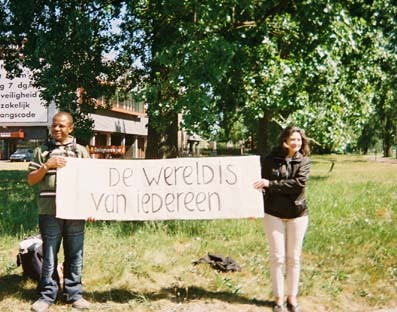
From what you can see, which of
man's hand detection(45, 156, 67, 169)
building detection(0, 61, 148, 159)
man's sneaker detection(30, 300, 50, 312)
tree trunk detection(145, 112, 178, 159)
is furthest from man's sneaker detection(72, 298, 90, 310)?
building detection(0, 61, 148, 159)

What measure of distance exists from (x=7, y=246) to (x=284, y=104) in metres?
5.54

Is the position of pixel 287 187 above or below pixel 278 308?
above

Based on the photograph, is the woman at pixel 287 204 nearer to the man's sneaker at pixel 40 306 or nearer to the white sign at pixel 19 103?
the man's sneaker at pixel 40 306

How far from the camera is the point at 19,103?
205 feet

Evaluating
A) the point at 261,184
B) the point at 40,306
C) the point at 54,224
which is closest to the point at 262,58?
the point at 261,184

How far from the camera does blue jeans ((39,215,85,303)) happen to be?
5.07m

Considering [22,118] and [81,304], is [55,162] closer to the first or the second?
[81,304]

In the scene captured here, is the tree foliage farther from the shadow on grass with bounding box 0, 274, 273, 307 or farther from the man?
the man

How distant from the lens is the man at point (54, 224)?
4.98 metres

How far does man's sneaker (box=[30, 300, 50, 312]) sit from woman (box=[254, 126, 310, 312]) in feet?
8.05

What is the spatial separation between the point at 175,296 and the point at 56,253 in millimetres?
1516

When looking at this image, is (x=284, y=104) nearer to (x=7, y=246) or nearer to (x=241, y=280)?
(x=241, y=280)

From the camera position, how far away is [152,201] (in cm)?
543

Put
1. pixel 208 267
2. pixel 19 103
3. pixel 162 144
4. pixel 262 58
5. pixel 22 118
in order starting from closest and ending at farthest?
pixel 208 267 < pixel 262 58 < pixel 162 144 < pixel 19 103 < pixel 22 118
